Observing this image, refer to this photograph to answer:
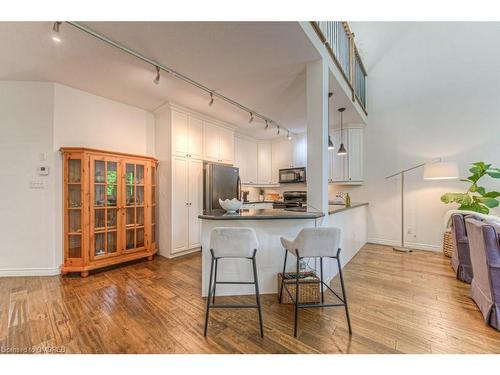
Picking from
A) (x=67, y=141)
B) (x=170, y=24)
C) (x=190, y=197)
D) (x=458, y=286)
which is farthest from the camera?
(x=190, y=197)

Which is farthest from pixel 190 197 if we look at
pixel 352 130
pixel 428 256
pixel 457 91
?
pixel 457 91

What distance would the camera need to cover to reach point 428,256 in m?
3.60

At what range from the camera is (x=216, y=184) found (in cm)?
403

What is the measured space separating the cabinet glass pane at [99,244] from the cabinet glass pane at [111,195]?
1.59 feet

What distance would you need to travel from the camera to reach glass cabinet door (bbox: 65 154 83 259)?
2871mm

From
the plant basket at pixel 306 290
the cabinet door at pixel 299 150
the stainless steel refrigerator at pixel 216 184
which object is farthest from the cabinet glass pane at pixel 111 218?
the cabinet door at pixel 299 150

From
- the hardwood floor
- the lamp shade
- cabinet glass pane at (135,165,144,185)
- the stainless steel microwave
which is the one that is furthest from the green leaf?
cabinet glass pane at (135,165,144,185)

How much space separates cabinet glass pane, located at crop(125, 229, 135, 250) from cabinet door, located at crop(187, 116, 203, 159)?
1.62m

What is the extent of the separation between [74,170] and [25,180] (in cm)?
61

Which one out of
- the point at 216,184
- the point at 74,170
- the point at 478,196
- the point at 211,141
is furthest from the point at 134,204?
the point at 478,196

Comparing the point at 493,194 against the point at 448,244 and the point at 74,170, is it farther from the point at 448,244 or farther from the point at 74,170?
the point at 74,170

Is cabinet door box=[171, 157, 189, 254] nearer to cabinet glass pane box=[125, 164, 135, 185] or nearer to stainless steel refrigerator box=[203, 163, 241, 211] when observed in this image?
stainless steel refrigerator box=[203, 163, 241, 211]
